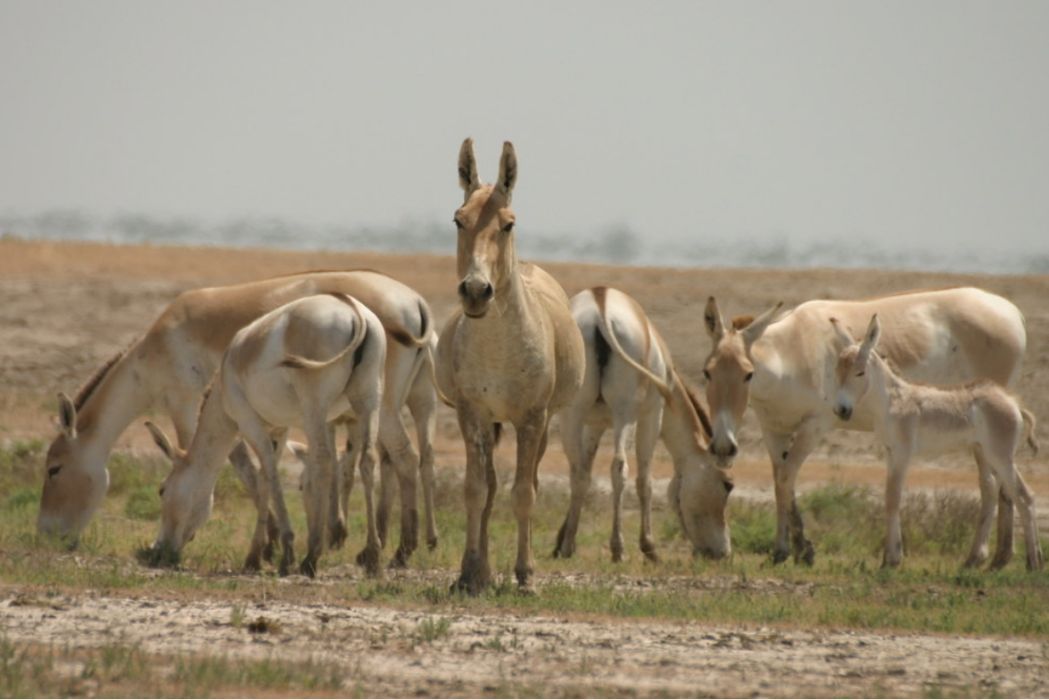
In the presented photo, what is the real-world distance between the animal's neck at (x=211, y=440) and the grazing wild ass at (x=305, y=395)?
0.04 ft

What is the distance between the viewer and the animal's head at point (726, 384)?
1423cm

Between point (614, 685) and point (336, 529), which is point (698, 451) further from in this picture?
point (614, 685)

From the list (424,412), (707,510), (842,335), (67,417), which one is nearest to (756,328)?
(842,335)

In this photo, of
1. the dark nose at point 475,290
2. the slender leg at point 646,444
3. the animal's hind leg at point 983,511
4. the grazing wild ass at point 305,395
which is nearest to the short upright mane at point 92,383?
the grazing wild ass at point 305,395

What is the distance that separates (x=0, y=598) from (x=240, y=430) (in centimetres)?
295

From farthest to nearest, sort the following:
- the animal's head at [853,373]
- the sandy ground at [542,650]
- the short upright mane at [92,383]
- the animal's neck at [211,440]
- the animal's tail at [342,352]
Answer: the short upright mane at [92,383], the animal's head at [853,373], the animal's neck at [211,440], the animal's tail at [342,352], the sandy ground at [542,650]

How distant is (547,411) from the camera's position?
12523 mm

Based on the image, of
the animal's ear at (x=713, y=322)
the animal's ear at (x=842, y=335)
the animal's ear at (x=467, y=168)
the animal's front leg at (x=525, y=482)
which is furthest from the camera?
the animal's ear at (x=842, y=335)

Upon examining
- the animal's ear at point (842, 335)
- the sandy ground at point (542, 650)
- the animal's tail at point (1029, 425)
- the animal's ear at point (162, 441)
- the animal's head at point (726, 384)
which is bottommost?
the sandy ground at point (542, 650)

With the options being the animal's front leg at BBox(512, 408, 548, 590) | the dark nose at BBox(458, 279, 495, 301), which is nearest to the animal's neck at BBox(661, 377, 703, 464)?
the animal's front leg at BBox(512, 408, 548, 590)

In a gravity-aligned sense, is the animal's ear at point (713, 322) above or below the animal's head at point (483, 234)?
below

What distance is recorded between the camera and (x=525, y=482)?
1203 cm

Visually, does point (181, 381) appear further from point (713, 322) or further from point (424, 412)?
point (713, 322)

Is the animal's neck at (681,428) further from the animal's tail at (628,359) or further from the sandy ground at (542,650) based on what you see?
the sandy ground at (542,650)
